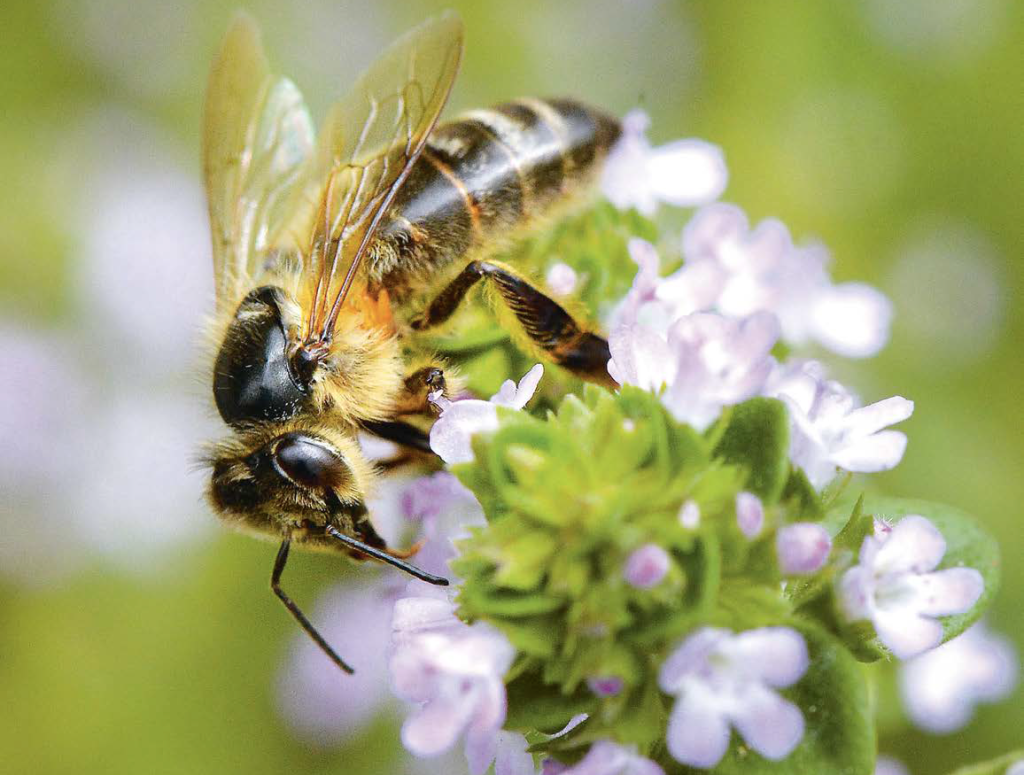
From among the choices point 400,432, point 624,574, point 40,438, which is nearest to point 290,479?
point 400,432

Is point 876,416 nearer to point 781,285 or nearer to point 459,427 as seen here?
point 459,427

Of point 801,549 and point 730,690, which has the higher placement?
point 801,549

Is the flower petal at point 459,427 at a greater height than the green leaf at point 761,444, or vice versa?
the green leaf at point 761,444

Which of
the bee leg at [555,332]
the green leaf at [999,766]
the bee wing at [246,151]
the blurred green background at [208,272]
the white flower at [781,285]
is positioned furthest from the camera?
the blurred green background at [208,272]

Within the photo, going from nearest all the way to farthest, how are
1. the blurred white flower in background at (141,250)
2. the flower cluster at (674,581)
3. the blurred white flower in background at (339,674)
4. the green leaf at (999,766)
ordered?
the flower cluster at (674,581) → the green leaf at (999,766) → the blurred white flower in background at (339,674) → the blurred white flower in background at (141,250)

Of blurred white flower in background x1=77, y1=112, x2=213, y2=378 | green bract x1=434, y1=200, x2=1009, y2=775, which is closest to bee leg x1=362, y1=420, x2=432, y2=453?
green bract x1=434, y1=200, x2=1009, y2=775

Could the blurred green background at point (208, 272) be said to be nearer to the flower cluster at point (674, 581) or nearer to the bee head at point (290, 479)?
the bee head at point (290, 479)

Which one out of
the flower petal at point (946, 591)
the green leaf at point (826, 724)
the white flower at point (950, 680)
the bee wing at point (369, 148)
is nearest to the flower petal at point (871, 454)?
the flower petal at point (946, 591)
